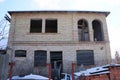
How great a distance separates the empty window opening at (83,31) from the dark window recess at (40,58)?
4675 mm

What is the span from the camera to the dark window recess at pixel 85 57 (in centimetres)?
2031

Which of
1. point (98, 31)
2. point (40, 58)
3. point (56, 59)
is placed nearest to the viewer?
point (40, 58)

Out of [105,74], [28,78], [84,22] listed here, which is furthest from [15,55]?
[105,74]

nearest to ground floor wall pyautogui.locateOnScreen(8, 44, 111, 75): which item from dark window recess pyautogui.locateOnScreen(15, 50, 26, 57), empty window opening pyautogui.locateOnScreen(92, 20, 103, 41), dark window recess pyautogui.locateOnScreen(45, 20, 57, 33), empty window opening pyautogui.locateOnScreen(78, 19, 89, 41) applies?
dark window recess pyautogui.locateOnScreen(15, 50, 26, 57)

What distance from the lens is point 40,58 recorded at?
2034cm

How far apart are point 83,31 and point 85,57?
3418 millimetres

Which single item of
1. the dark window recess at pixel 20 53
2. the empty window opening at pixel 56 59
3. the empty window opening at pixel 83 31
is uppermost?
the empty window opening at pixel 83 31

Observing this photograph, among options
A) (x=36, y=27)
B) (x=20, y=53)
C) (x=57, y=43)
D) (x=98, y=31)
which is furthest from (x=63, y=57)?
(x=36, y=27)

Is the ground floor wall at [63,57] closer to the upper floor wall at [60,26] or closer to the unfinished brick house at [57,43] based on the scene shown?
the unfinished brick house at [57,43]

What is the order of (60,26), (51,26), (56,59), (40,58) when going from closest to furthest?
(40,58) → (56,59) → (60,26) → (51,26)

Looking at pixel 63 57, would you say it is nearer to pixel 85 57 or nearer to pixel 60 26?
pixel 85 57

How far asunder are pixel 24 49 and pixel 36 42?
4.81 ft

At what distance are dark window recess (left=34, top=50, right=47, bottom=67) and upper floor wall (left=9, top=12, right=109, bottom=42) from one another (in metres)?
1.42

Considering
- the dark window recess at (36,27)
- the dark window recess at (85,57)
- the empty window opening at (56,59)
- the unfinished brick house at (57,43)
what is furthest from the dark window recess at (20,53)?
the dark window recess at (85,57)
